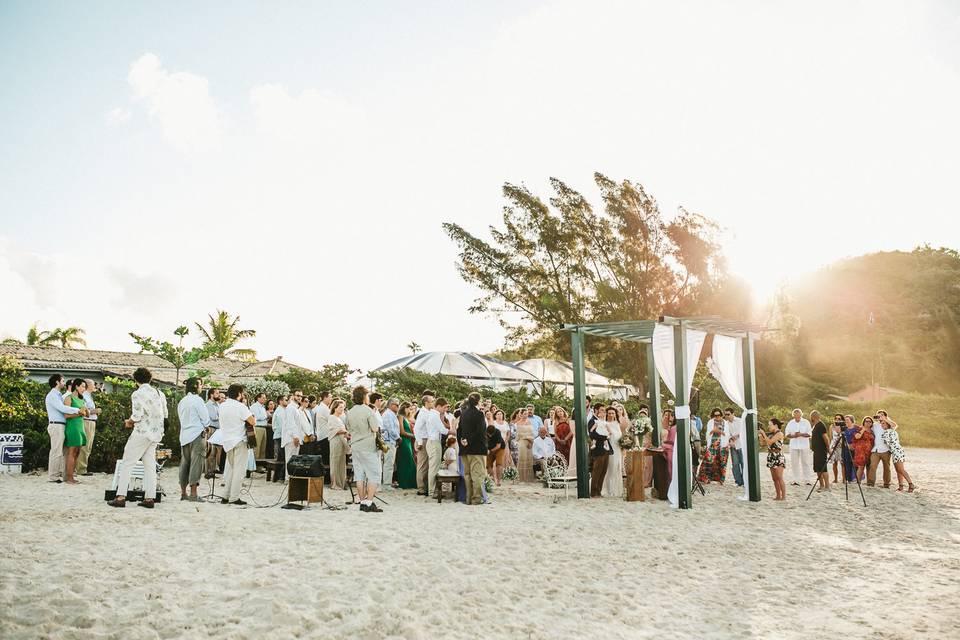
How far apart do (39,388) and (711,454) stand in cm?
1409

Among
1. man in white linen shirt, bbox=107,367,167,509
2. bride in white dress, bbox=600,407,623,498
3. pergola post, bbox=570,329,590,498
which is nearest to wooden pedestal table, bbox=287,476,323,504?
man in white linen shirt, bbox=107,367,167,509

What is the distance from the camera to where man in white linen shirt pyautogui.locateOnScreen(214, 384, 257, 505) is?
9523 millimetres

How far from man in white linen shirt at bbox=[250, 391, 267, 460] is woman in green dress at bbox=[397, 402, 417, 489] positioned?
3.44m

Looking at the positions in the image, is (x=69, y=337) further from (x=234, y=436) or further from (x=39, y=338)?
(x=234, y=436)

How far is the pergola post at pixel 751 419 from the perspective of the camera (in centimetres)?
1167

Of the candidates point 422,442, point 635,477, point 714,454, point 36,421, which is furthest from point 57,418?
point 714,454

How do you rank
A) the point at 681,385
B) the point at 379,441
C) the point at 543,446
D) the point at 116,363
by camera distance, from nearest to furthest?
1. the point at 379,441
2. the point at 681,385
3. the point at 543,446
4. the point at 116,363

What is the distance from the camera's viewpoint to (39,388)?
14.3 meters

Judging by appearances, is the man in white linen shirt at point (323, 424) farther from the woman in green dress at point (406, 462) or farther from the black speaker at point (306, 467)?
the black speaker at point (306, 467)

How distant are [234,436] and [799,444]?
1089cm

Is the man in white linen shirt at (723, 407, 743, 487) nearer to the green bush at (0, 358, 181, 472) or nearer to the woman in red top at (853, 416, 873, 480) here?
the woman in red top at (853, 416, 873, 480)

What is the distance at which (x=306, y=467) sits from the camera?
31.8 feet

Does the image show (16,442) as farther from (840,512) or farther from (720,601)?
(840,512)

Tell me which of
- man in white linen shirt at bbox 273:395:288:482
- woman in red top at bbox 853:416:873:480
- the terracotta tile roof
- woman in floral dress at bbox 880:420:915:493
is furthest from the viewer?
the terracotta tile roof
